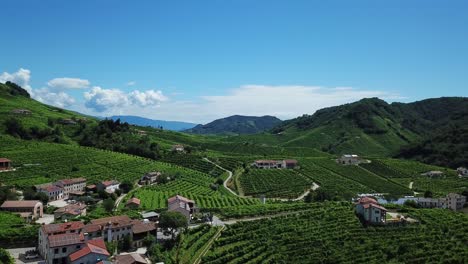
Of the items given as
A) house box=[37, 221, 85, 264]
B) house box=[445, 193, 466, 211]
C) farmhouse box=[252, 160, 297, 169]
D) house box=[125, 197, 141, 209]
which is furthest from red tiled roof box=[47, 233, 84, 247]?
farmhouse box=[252, 160, 297, 169]

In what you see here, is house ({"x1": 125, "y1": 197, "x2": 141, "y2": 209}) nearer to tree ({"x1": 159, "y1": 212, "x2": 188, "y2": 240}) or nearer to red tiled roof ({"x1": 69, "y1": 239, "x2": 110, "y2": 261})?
tree ({"x1": 159, "y1": 212, "x2": 188, "y2": 240})

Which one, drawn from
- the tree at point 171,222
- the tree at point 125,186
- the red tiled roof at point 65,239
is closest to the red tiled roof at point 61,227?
the red tiled roof at point 65,239

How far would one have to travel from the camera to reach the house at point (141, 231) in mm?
50781

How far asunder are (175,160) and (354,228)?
7357 centimetres

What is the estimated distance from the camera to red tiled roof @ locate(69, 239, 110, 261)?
1749 inches

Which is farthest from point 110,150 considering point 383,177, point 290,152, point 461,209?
point 461,209

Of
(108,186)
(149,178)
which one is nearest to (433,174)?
(149,178)

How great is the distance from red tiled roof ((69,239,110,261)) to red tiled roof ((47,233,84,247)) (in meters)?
1.37

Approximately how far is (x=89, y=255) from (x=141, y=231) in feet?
26.8

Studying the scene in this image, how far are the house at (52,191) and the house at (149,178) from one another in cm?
1848

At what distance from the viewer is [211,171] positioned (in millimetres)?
115438

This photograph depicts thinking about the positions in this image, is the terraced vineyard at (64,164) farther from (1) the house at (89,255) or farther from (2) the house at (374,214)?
(2) the house at (374,214)

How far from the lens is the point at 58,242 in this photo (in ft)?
149

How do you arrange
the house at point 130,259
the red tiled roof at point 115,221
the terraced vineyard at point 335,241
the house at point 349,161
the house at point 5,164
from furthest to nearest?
the house at point 349,161 → the house at point 5,164 → the red tiled roof at point 115,221 → the terraced vineyard at point 335,241 → the house at point 130,259
